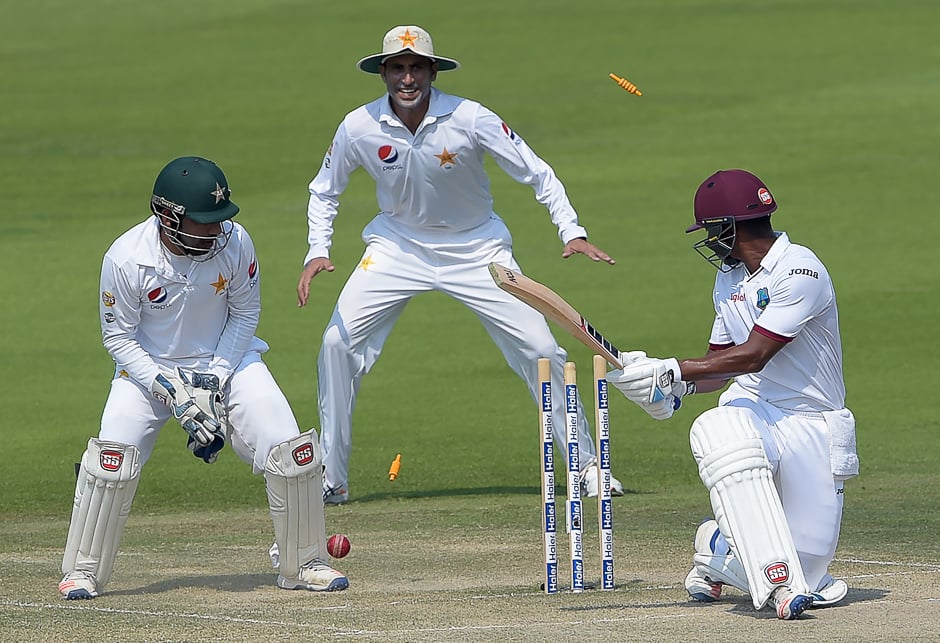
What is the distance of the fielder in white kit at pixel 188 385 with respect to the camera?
6.88 meters

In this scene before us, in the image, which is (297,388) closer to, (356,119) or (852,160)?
(356,119)

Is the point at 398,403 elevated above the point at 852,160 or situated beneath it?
situated beneath

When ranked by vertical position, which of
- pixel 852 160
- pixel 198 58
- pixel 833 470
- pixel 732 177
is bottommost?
pixel 833 470

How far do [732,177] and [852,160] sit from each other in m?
18.1

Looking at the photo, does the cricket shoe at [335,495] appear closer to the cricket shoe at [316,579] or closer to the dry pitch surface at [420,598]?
the dry pitch surface at [420,598]

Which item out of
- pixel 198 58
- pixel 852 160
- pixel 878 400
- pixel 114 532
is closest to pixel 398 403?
pixel 878 400

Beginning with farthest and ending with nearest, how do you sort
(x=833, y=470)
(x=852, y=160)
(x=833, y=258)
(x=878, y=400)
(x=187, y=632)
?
(x=852, y=160), (x=833, y=258), (x=878, y=400), (x=833, y=470), (x=187, y=632)

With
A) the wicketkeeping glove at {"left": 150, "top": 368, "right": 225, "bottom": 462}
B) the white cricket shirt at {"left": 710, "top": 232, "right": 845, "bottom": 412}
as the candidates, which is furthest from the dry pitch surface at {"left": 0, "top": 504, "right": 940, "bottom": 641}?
the white cricket shirt at {"left": 710, "top": 232, "right": 845, "bottom": 412}

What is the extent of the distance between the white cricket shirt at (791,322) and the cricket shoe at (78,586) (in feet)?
8.49

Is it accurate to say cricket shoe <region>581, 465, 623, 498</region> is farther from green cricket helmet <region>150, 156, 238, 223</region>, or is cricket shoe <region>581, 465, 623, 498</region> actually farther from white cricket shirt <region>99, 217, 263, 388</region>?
green cricket helmet <region>150, 156, 238, 223</region>

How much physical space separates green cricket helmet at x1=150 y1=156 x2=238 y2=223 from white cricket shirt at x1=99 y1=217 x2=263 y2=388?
21 cm

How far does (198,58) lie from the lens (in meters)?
33.7

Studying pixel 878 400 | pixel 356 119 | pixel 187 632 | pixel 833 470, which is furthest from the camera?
pixel 878 400

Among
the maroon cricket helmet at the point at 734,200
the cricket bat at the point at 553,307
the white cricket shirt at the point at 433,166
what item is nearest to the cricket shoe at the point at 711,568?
the cricket bat at the point at 553,307
